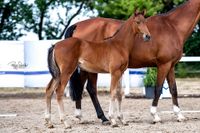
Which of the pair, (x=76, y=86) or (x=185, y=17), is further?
(x=185, y=17)

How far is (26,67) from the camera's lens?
18.8 metres

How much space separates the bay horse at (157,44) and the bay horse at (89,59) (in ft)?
2.31

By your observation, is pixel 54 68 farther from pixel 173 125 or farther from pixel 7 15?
pixel 7 15

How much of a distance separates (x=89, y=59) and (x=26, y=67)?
10115mm

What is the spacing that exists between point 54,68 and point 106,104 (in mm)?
4797

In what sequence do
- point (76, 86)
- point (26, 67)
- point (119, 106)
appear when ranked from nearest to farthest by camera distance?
point (119, 106) → point (76, 86) → point (26, 67)

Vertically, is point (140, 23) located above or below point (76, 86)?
above

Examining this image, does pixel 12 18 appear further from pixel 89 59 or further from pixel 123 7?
pixel 89 59

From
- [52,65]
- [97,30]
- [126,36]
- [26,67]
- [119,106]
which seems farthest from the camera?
[26,67]

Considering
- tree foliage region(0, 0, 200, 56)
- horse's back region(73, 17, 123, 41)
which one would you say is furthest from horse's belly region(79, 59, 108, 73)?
tree foliage region(0, 0, 200, 56)

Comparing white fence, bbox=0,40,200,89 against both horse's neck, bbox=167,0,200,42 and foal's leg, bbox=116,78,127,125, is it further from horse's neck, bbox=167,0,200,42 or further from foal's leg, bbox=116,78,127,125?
foal's leg, bbox=116,78,127,125

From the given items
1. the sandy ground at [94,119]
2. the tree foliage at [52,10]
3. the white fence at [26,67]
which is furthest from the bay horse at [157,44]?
the tree foliage at [52,10]

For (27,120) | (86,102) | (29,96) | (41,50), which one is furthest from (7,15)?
(27,120)

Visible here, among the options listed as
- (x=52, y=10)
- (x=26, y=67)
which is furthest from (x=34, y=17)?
(x=26, y=67)
